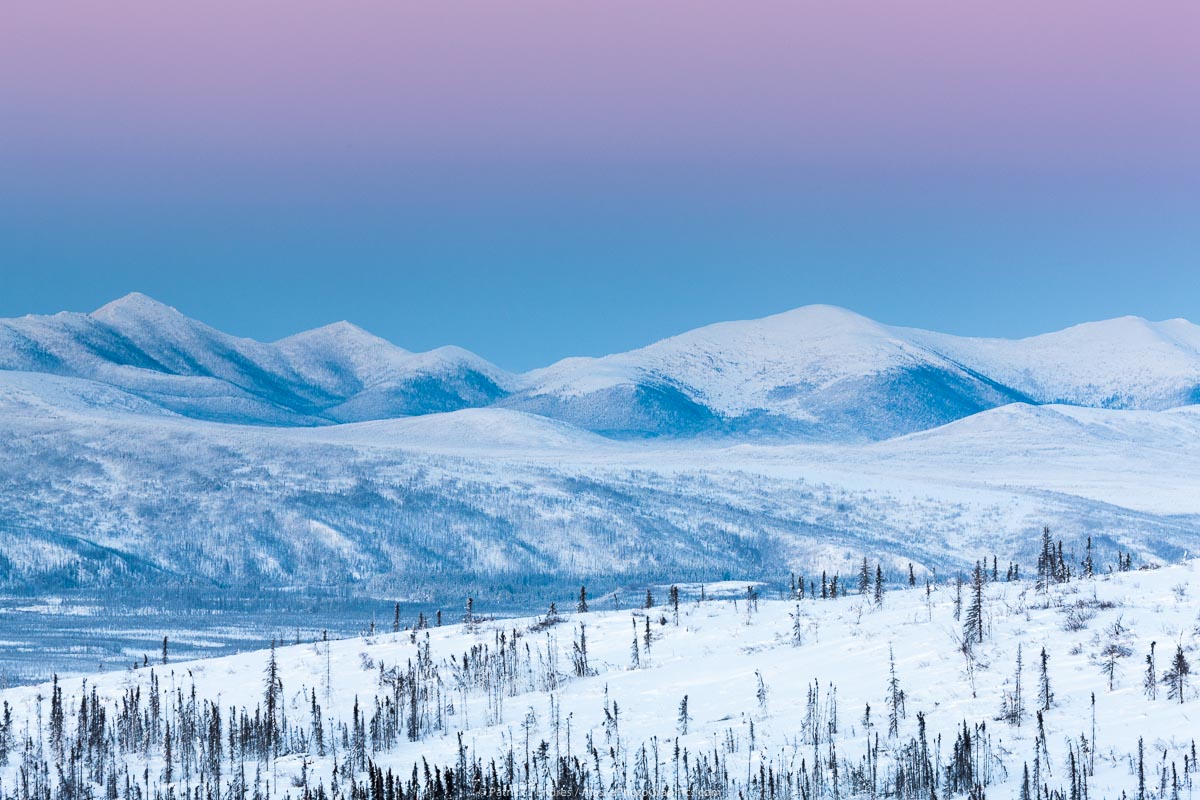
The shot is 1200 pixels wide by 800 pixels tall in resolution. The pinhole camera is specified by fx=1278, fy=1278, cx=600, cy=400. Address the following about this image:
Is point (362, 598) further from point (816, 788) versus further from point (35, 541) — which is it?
point (816, 788)

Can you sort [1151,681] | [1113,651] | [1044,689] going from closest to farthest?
1. [1151,681]
2. [1044,689]
3. [1113,651]

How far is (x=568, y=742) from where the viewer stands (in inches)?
1430

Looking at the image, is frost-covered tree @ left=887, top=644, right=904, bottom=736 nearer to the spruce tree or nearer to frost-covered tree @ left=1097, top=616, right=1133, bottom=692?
the spruce tree

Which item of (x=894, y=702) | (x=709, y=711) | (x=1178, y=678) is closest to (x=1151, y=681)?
(x=1178, y=678)

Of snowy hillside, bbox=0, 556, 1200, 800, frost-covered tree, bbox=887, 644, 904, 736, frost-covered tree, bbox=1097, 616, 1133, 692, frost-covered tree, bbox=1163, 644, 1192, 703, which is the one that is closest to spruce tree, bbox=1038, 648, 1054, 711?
snowy hillside, bbox=0, 556, 1200, 800

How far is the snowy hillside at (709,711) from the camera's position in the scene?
3103 centimetres

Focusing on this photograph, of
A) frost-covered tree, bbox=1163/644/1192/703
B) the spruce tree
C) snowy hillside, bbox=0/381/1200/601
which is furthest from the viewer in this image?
snowy hillside, bbox=0/381/1200/601

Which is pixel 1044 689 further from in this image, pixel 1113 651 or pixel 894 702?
pixel 894 702

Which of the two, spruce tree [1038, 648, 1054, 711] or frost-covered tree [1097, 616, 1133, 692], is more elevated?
frost-covered tree [1097, 616, 1133, 692]

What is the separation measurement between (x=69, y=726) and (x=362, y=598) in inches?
3537

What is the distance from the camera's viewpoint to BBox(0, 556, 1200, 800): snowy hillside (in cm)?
3103

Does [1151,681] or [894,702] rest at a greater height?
[1151,681]

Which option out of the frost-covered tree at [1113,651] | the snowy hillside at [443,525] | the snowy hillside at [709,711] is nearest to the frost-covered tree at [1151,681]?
the snowy hillside at [709,711]

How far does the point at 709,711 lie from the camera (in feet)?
128
